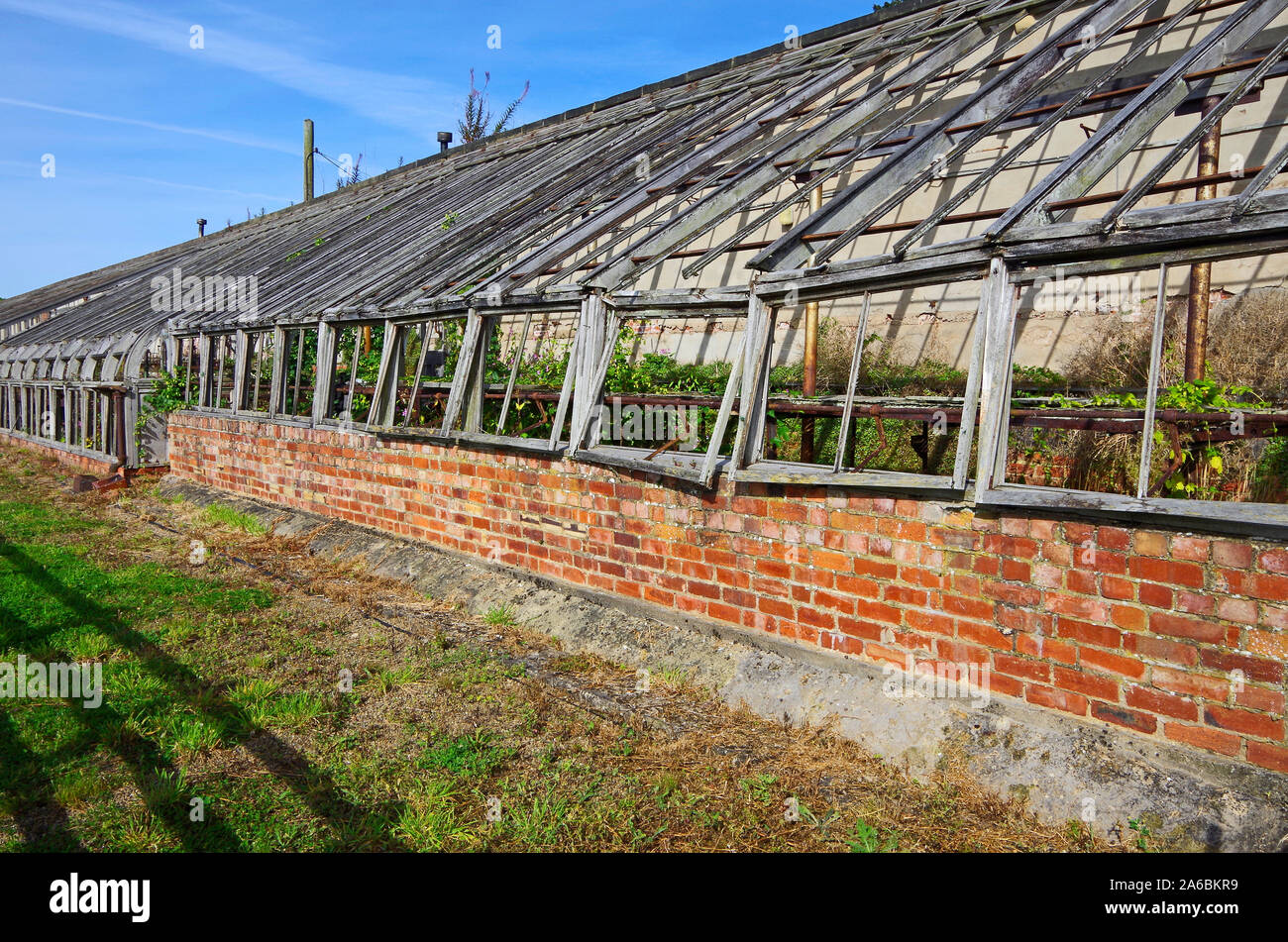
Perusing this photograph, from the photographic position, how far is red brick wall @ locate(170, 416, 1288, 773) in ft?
9.74

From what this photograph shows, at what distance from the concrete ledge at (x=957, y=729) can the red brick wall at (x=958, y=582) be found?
9 cm

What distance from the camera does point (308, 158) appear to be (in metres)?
23.5

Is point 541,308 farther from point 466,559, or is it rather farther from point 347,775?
point 347,775

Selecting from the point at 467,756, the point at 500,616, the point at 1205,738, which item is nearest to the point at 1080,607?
the point at 1205,738

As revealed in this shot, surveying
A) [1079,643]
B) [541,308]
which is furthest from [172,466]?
[1079,643]

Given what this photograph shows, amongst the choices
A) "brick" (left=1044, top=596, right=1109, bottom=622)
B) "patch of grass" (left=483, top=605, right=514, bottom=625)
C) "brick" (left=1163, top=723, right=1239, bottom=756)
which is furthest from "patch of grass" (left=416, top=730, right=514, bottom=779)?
"brick" (left=1163, top=723, right=1239, bottom=756)

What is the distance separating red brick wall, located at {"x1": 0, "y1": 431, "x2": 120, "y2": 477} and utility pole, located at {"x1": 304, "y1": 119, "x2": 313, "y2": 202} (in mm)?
10722

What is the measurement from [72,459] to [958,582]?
13.9 meters

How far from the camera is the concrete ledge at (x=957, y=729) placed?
114 inches

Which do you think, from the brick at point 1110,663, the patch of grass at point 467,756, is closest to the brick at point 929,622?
the brick at point 1110,663

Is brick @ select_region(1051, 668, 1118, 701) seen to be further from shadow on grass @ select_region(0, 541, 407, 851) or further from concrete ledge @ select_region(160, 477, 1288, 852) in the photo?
shadow on grass @ select_region(0, 541, 407, 851)

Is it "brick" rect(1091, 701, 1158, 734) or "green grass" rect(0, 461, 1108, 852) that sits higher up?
"brick" rect(1091, 701, 1158, 734)
